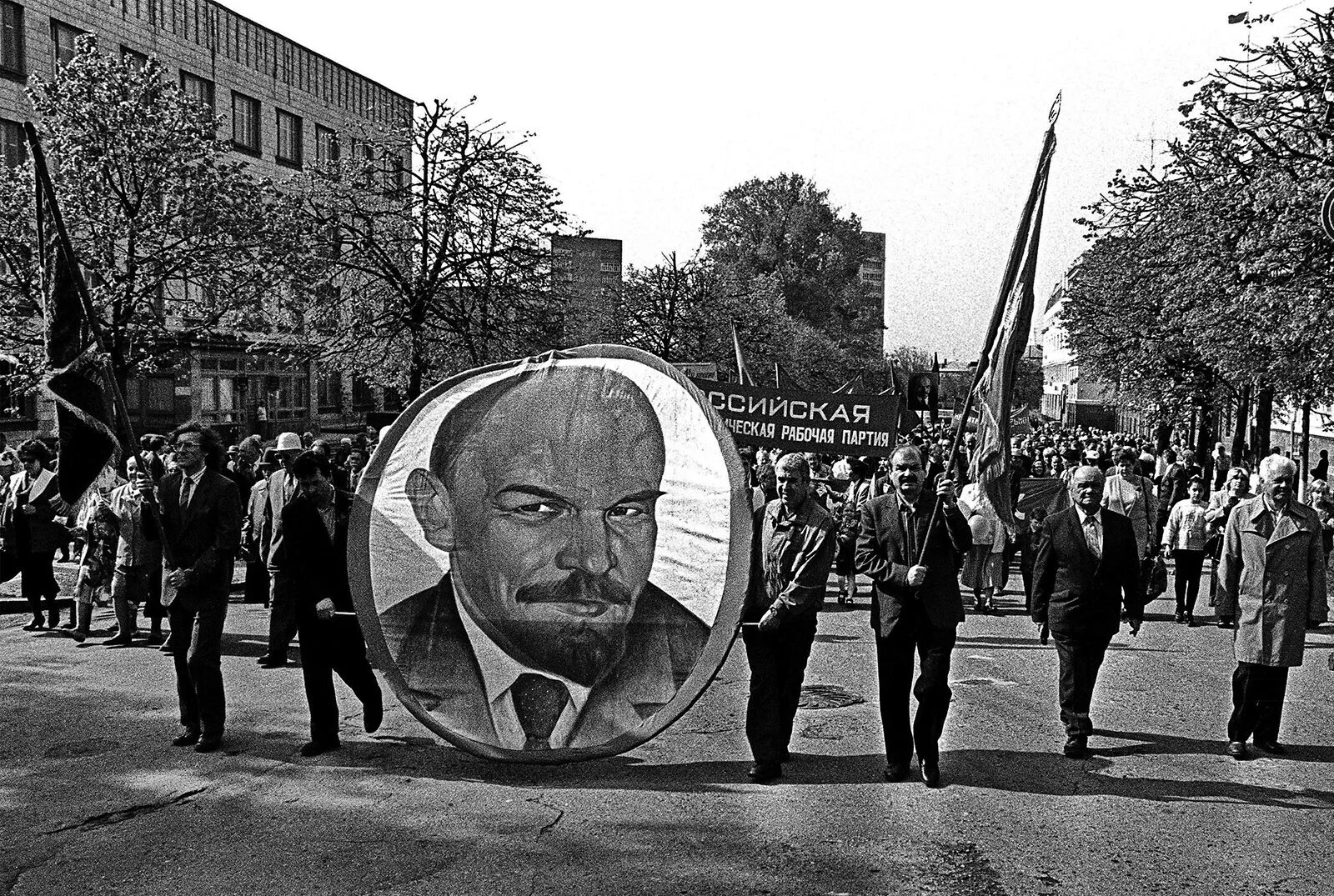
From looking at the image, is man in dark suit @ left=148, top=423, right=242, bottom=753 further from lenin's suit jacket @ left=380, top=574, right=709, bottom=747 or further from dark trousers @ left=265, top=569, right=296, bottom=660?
lenin's suit jacket @ left=380, top=574, right=709, bottom=747

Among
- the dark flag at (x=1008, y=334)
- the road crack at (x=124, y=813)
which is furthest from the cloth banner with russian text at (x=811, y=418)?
the road crack at (x=124, y=813)

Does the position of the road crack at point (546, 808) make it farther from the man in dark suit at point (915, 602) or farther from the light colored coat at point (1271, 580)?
the light colored coat at point (1271, 580)

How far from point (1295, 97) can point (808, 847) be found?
52.6 feet

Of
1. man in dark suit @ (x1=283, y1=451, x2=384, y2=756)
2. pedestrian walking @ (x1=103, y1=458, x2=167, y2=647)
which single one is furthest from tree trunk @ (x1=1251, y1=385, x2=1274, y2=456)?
man in dark suit @ (x1=283, y1=451, x2=384, y2=756)

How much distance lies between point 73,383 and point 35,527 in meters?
4.17

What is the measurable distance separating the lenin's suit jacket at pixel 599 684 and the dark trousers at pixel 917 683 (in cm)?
123

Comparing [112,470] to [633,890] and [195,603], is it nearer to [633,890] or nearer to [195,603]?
[195,603]

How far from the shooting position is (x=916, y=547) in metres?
6.89

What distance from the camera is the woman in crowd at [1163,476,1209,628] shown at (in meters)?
13.4

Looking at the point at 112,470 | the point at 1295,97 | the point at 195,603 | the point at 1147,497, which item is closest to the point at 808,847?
the point at 195,603

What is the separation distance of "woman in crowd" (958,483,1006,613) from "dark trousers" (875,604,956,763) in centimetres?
660

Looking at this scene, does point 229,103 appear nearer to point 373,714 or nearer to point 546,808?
point 373,714

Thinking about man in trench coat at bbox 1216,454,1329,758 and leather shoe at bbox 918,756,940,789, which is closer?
leather shoe at bbox 918,756,940,789

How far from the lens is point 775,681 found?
22.7 feet
